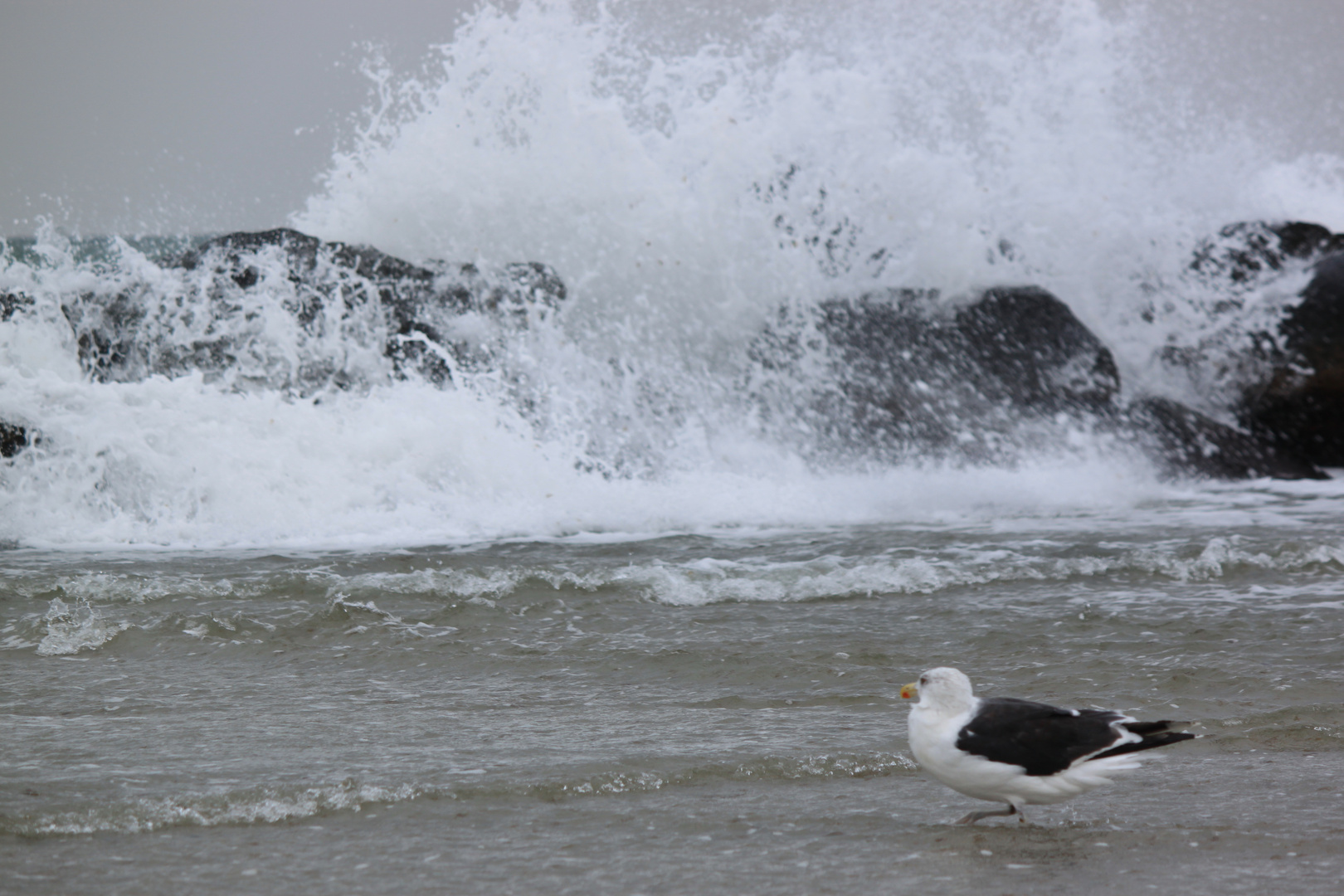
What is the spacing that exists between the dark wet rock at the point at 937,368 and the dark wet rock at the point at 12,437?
4953 mm

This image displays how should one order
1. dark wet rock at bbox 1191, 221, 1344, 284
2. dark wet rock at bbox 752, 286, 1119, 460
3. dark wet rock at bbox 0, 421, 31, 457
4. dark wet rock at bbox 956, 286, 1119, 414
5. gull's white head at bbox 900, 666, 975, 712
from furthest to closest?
dark wet rock at bbox 1191, 221, 1344, 284 < dark wet rock at bbox 956, 286, 1119, 414 < dark wet rock at bbox 752, 286, 1119, 460 < dark wet rock at bbox 0, 421, 31, 457 < gull's white head at bbox 900, 666, 975, 712

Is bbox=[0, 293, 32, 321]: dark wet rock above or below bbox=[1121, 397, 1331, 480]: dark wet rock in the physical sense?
above

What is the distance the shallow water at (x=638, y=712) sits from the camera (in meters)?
2.22

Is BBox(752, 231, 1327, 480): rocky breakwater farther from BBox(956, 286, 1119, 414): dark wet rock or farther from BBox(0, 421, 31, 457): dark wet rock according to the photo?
BBox(0, 421, 31, 457): dark wet rock

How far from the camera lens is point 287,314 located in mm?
8273

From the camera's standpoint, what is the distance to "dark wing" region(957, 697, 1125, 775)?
2.27 m

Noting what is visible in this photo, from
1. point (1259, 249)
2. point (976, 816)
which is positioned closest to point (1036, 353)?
point (1259, 249)

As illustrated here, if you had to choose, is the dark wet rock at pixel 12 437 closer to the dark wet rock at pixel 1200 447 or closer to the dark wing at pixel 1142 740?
the dark wing at pixel 1142 740

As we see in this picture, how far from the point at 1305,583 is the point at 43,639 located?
5054 millimetres

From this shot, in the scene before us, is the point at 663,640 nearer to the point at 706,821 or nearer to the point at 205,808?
the point at 706,821

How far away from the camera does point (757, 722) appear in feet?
10.6

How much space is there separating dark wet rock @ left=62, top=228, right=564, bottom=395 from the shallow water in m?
2.55

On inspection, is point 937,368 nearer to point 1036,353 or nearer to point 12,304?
point 1036,353

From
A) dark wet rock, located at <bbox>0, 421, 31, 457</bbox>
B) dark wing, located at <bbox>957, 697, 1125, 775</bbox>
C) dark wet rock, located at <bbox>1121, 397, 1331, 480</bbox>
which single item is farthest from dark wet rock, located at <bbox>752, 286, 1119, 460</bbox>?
dark wing, located at <bbox>957, 697, 1125, 775</bbox>
